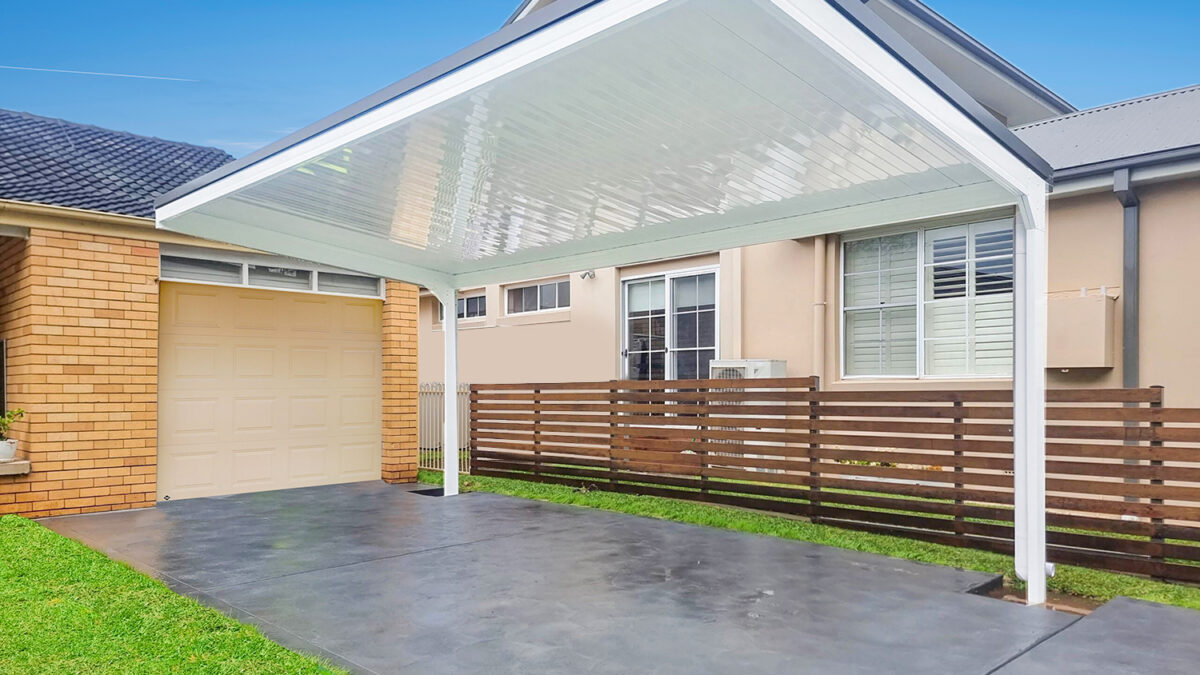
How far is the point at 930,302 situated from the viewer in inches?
368

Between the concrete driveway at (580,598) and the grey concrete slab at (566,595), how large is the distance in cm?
2

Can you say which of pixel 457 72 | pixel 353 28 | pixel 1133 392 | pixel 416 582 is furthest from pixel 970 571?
pixel 353 28

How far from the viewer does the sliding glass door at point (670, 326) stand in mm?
11570

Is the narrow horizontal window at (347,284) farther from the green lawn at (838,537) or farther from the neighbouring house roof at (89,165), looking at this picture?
the green lawn at (838,537)

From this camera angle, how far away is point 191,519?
8.12 meters

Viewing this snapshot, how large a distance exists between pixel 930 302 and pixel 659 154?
5225 millimetres

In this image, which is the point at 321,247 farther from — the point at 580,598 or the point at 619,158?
the point at 580,598

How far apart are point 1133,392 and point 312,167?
5838 mm

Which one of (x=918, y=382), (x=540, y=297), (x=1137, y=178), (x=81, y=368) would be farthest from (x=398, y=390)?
(x=1137, y=178)

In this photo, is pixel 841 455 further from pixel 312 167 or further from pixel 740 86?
pixel 312 167

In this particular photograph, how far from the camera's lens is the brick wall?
8039mm

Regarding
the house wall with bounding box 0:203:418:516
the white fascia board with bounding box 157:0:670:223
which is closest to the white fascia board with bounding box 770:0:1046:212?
the white fascia board with bounding box 157:0:670:223

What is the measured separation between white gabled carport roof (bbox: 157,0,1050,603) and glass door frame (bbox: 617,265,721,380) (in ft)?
11.6

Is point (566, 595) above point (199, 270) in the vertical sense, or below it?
below
